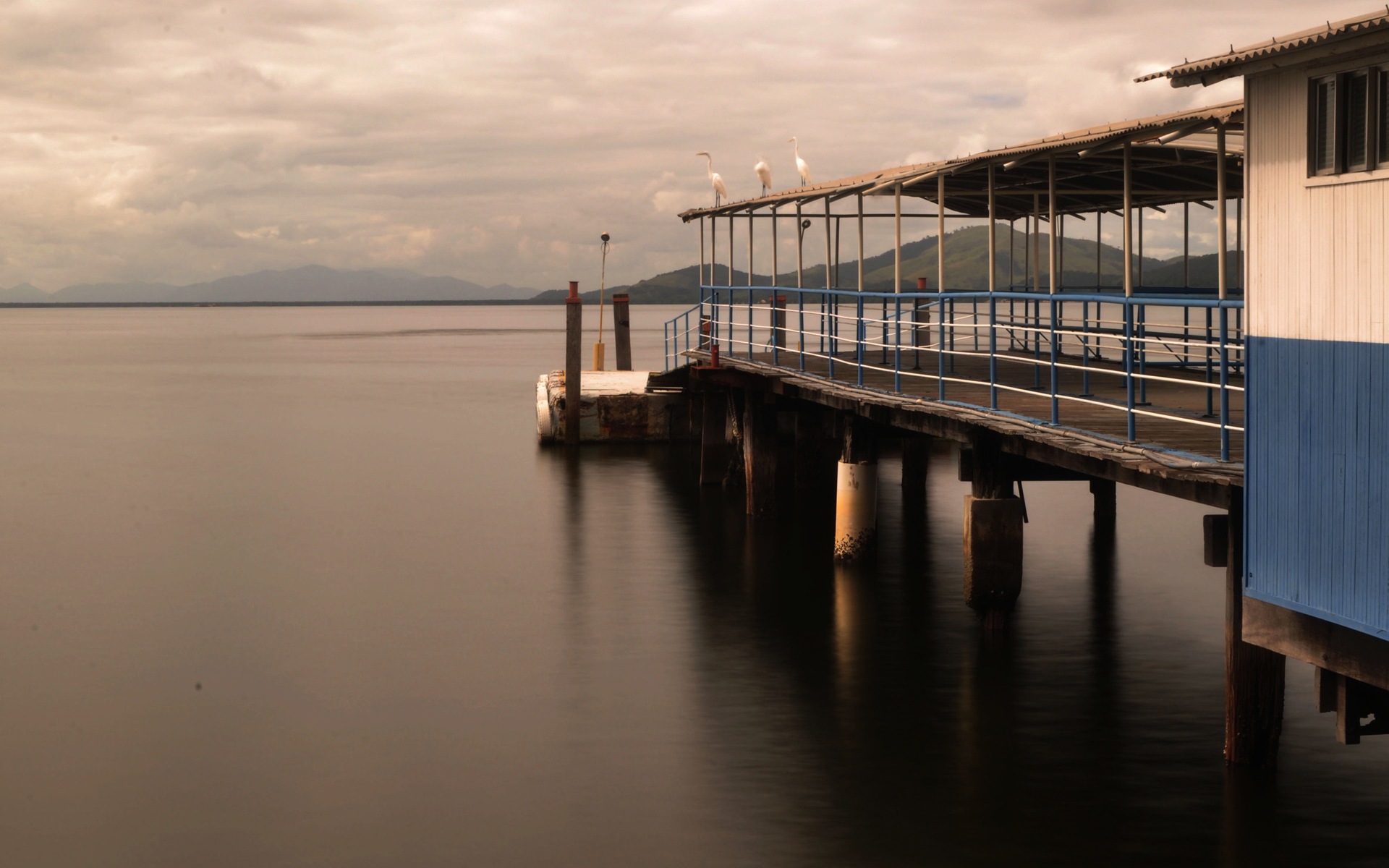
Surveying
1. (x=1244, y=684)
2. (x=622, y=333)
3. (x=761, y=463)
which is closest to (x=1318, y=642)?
(x=1244, y=684)

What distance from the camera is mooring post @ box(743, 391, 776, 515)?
21891mm

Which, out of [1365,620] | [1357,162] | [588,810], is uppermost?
[1357,162]

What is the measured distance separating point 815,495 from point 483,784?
43.5 ft

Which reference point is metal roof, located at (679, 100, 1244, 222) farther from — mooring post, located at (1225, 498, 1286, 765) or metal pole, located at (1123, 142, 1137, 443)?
mooring post, located at (1225, 498, 1286, 765)

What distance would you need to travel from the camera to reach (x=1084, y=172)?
1800 centimetres

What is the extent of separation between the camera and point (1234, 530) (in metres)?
9.62

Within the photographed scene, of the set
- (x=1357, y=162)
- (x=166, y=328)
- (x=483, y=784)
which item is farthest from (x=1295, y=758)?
(x=166, y=328)

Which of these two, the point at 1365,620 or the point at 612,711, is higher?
the point at 1365,620

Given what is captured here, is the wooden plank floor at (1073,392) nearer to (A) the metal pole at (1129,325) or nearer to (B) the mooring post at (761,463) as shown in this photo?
(A) the metal pole at (1129,325)

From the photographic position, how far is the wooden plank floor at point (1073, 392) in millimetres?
11109

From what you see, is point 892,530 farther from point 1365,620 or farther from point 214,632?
point 1365,620

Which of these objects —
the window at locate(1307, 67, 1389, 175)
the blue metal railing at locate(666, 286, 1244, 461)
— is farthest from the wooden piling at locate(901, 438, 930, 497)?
the window at locate(1307, 67, 1389, 175)

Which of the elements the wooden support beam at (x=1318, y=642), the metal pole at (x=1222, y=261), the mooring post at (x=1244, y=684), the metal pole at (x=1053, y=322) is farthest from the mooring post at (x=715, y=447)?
the wooden support beam at (x=1318, y=642)

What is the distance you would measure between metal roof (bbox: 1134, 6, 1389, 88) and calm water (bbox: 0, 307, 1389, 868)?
16.9 feet
